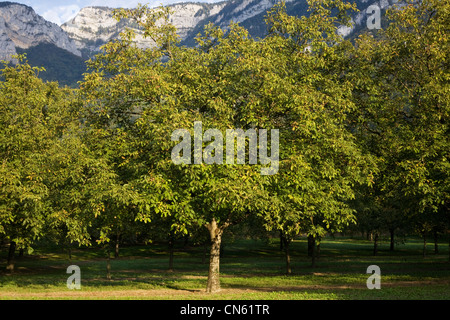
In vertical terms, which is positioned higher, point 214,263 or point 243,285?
point 214,263

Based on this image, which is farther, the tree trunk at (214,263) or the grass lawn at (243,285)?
the tree trunk at (214,263)

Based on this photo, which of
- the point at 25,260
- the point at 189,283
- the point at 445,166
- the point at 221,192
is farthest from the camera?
the point at 25,260

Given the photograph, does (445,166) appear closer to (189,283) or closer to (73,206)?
(189,283)

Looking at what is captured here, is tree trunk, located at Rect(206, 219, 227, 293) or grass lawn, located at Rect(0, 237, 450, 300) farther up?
tree trunk, located at Rect(206, 219, 227, 293)

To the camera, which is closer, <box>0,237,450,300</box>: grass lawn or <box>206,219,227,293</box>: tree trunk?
<box>0,237,450,300</box>: grass lawn

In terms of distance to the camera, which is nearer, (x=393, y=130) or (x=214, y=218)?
(x=214, y=218)

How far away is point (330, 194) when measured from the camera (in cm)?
2234

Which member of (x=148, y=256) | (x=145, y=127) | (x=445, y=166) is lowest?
(x=148, y=256)

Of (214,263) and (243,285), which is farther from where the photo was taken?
(243,285)

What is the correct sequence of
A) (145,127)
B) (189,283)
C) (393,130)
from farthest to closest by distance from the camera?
(189,283), (393,130), (145,127)

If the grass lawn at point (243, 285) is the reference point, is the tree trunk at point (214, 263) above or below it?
above

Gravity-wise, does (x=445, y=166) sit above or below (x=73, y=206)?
above
